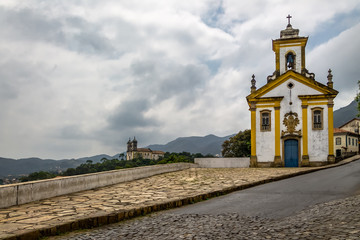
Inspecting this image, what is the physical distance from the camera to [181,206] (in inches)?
308

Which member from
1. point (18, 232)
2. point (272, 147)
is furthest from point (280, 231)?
point (272, 147)

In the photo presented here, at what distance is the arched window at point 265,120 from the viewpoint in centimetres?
2605

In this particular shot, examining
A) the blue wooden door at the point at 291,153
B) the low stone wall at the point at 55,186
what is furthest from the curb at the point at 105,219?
the blue wooden door at the point at 291,153

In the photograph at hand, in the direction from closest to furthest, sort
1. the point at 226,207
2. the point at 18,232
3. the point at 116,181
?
the point at 18,232, the point at 226,207, the point at 116,181

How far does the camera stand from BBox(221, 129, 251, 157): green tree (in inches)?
1726

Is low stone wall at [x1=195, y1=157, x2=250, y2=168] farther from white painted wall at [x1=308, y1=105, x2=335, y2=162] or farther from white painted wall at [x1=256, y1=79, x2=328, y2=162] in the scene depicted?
white painted wall at [x1=308, y1=105, x2=335, y2=162]

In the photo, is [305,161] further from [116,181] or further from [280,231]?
[280,231]

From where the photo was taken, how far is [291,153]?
25.4 m

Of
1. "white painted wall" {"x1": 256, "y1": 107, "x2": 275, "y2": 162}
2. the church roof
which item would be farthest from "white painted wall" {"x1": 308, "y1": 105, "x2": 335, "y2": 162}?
"white painted wall" {"x1": 256, "y1": 107, "x2": 275, "y2": 162}

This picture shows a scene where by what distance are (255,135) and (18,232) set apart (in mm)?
23279

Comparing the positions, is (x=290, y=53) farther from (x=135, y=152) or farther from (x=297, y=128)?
(x=135, y=152)

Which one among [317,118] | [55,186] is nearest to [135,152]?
[317,118]

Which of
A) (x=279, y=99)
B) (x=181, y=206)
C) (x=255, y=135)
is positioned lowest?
(x=181, y=206)

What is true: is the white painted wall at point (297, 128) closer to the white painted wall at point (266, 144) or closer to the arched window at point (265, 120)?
the white painted wall at point (266, 144)
